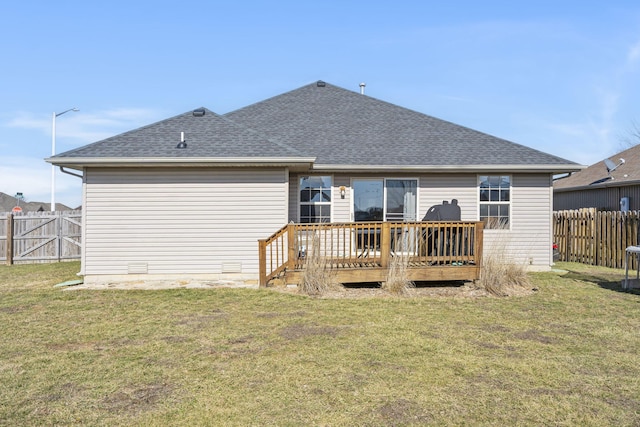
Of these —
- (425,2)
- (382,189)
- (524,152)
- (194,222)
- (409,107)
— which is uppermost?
(425,2)

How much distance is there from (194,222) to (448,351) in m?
6.96

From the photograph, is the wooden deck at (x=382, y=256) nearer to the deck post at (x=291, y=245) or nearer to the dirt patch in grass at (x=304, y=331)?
the deck post at (x=291, y=245)

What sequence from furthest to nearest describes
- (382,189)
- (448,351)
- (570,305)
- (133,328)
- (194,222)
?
(382,189), (194,222), (570,305), (133,328), (448,351)

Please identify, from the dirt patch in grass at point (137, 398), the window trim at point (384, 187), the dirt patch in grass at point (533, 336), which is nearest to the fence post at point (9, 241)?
the window trim at point (384, 187)

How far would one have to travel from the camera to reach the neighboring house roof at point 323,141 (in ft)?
33.8

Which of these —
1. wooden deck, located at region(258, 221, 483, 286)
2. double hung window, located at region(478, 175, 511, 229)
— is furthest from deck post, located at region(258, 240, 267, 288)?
double hung window, located at region(478, 175, 511, 229)

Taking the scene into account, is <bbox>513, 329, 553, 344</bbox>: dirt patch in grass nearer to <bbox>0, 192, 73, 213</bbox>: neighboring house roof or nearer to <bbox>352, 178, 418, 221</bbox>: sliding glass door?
<bbox>352, 178, 418, 221</bbox>: sliding glass door

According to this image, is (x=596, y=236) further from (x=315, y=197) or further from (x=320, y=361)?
(x=320, y=361)

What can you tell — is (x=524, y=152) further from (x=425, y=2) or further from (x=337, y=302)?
(x=337, y=302)

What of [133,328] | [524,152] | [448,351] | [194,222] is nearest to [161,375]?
[133,328]

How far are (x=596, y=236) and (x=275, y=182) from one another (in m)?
10.5

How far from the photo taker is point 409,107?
16219 millimetres

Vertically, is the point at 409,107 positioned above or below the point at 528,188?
above

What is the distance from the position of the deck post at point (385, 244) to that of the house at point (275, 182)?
2.23 metres
